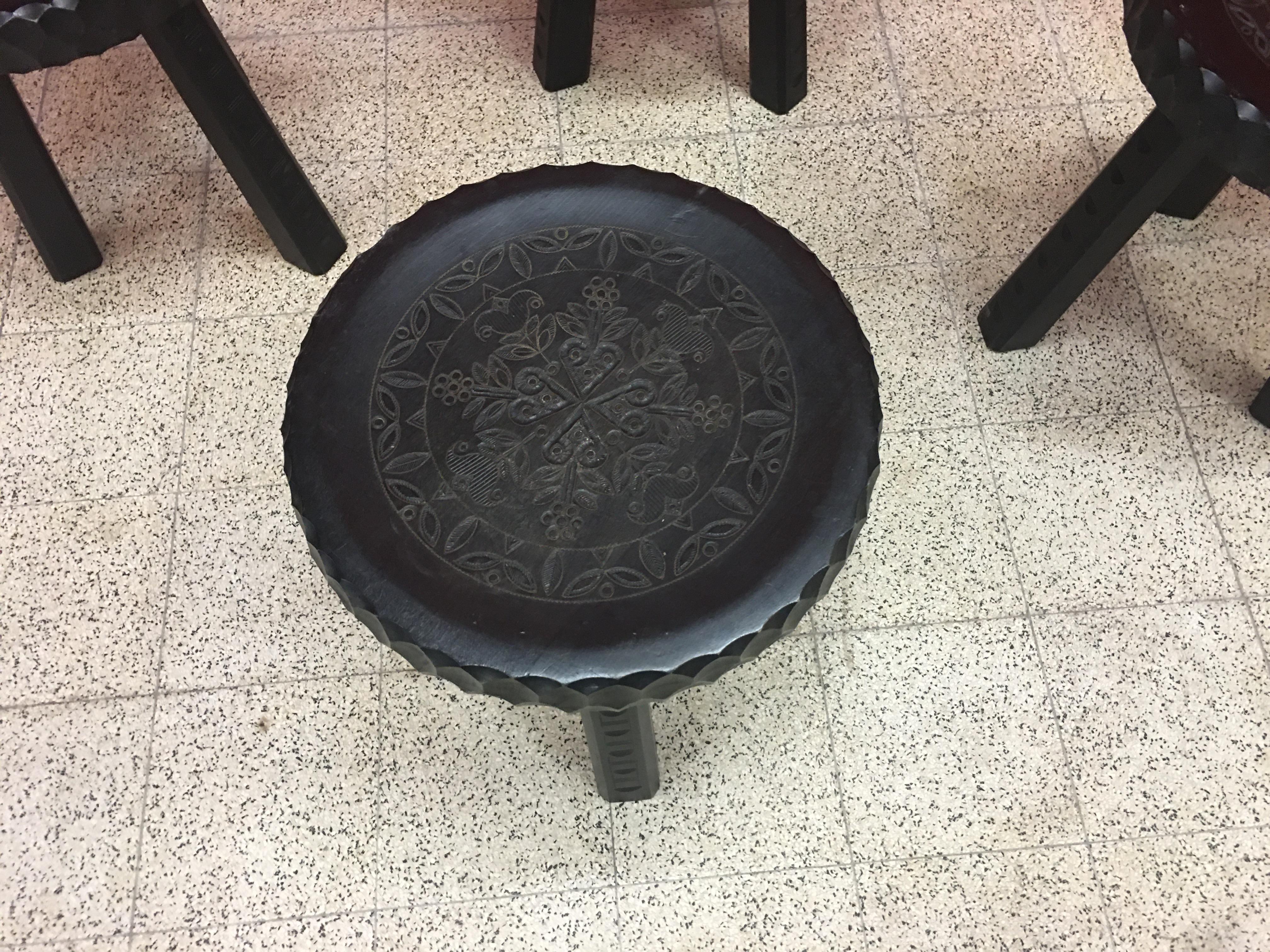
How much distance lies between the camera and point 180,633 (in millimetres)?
1726

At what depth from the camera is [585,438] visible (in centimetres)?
122

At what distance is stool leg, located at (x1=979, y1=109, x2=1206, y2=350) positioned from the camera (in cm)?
157

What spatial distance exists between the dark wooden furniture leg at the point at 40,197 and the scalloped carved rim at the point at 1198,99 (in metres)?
1.63

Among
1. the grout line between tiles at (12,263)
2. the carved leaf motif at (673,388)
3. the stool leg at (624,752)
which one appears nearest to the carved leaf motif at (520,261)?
the carved leaf motif at (673,388)

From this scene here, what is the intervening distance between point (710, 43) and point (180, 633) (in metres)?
1.49

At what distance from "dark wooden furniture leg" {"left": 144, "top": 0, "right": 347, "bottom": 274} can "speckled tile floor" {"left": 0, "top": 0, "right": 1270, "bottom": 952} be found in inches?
2.6

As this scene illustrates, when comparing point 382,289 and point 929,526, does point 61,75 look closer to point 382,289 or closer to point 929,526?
point 382,289

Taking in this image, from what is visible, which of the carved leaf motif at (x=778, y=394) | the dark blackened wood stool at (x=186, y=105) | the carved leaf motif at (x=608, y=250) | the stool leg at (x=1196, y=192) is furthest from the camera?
the stool leg at (x=1196, y=192)

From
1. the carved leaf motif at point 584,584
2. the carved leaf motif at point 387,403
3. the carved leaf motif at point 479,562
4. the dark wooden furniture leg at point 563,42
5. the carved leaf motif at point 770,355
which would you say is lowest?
the dark wooden furniture leg at point 563,42

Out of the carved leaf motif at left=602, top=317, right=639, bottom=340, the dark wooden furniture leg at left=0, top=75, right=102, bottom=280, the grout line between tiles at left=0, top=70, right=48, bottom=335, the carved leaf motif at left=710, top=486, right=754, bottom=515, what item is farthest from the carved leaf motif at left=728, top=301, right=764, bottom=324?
the grout line between tiles at left=0, top=70, right=48, bottom=335

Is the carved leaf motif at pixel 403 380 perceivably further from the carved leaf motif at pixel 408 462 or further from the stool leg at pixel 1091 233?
the stool leg at pixel 1091 233

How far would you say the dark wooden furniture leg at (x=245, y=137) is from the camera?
1.70 meters

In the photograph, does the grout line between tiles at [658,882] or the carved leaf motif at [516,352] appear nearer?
the carved leaf motif at [516,352]

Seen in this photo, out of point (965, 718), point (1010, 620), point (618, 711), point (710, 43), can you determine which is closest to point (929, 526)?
point (1010, 620)
